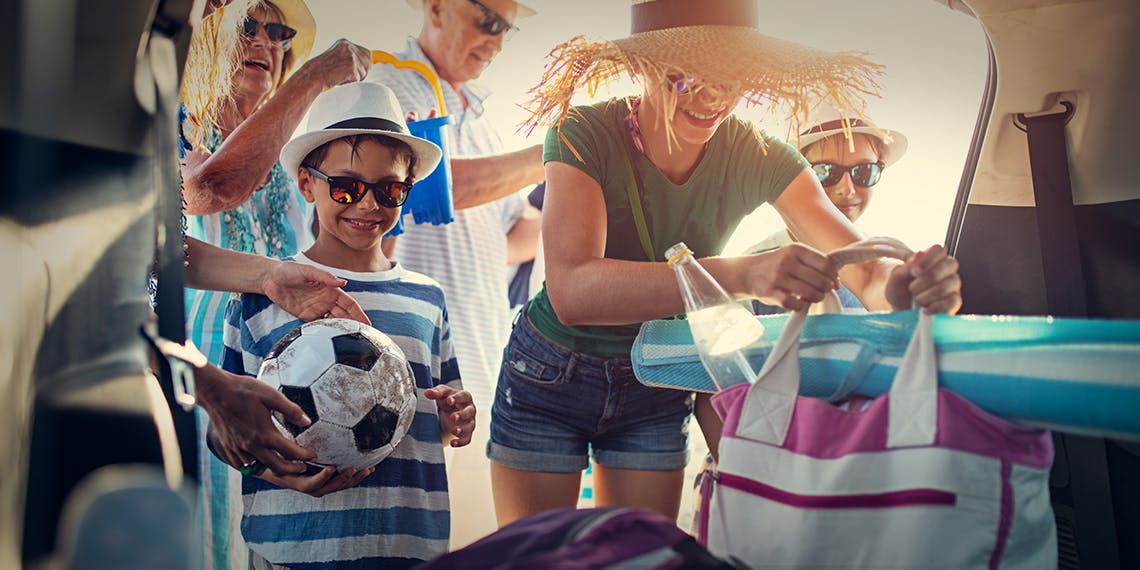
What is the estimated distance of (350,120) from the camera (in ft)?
7.21

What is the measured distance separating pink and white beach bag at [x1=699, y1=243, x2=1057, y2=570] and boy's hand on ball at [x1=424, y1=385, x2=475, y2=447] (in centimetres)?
104

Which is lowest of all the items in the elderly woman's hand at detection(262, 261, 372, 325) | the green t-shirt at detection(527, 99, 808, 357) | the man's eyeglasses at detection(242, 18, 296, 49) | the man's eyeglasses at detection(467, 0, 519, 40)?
the elderly woman's hand at detection(262, 261, 372, 325)

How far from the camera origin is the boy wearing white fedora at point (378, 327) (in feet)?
6.56

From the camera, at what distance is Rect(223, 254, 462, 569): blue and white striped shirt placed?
1.98m

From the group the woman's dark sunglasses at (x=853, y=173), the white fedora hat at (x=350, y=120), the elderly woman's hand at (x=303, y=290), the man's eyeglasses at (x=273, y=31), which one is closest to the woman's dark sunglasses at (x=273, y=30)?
the man's eyeglasses at (x=273, y=31)

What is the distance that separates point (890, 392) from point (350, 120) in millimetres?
1595

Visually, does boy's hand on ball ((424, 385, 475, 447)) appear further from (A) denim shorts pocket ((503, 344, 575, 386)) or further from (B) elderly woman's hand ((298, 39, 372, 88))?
(B) elderly woman's hand ((298, 39, 372, 88))

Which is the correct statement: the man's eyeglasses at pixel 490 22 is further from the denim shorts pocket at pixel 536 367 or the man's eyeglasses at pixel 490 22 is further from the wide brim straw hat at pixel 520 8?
the denim shorts pocket at pixel 536 367

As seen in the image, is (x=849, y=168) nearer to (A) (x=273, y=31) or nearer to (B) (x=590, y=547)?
(A) (x=273, y=31)

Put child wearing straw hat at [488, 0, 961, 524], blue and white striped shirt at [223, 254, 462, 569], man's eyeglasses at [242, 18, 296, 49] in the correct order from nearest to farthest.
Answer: child wearing straw hat at [488, 0, 961, 524], blue and white striped shirt at [223, 254, 462, 569], man's eyeglasses at [242, 18, 296, 49]

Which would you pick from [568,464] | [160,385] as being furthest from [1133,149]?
[160,385]

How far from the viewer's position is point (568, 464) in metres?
2.08

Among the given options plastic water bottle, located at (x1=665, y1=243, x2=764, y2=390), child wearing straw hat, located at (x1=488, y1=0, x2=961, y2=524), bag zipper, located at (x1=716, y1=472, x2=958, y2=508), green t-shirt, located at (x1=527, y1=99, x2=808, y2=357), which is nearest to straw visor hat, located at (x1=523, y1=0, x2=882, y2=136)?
Answer: child wearing straw hat, located at (x1=488, y1=0, x2=961, y2=524)

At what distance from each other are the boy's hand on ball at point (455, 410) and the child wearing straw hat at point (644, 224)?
0.25ft
